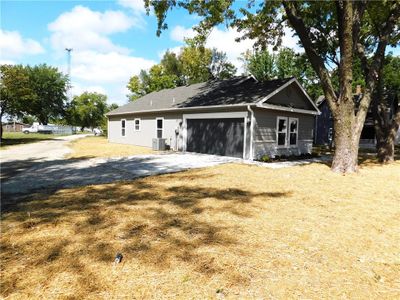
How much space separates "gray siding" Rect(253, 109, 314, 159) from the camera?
597 inches

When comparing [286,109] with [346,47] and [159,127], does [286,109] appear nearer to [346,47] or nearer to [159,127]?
[346,47]

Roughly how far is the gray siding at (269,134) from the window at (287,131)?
31cm

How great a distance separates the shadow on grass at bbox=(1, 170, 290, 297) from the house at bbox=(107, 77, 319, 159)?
8151 millimetres

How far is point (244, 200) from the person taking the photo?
22.1 ft

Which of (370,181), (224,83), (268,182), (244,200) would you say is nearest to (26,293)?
(244,200)

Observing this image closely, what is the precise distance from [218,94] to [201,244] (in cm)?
1525

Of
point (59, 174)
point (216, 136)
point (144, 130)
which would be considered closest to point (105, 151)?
point (144, 130)

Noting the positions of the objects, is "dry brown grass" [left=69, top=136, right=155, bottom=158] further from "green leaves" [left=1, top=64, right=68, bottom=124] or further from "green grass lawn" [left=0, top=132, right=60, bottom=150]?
"green leaves" [left=1, top=64, right=68, bottom=124]

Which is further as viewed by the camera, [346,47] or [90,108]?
[90,108]

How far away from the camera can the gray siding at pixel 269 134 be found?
15172 millimetres

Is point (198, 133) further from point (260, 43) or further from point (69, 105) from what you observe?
point (69, 105)

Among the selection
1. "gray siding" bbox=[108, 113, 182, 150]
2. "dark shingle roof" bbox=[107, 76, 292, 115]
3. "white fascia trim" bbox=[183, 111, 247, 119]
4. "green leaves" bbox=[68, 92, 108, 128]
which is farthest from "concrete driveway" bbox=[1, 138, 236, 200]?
"green leaves" bbox=[68, 92, 108, 128]

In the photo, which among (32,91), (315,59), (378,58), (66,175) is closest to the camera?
(66,175)

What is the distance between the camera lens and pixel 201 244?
13.6ft
